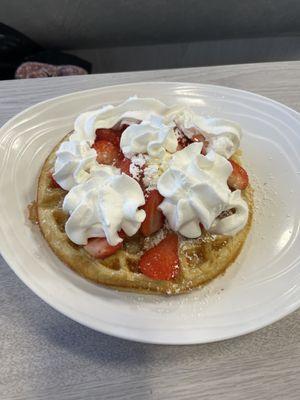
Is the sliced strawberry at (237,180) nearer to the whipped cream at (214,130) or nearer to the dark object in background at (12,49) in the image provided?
the whipped cream at (214,130)

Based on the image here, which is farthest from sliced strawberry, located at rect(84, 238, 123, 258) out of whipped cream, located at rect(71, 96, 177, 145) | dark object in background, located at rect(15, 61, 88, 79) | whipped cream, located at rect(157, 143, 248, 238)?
dark object in background, located at rect(15, 61, 88, 79)

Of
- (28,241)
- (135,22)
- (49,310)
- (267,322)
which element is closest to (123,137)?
(28,241)

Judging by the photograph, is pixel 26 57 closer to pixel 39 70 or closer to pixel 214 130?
pixel 39 70

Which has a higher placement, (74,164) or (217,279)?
(74,164)

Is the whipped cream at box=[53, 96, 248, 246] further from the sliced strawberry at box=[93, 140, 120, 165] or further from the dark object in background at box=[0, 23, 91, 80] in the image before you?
the dark object in background at box=[0, 23, 91, 80]

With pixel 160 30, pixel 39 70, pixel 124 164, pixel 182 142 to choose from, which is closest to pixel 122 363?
pixel 124 164
